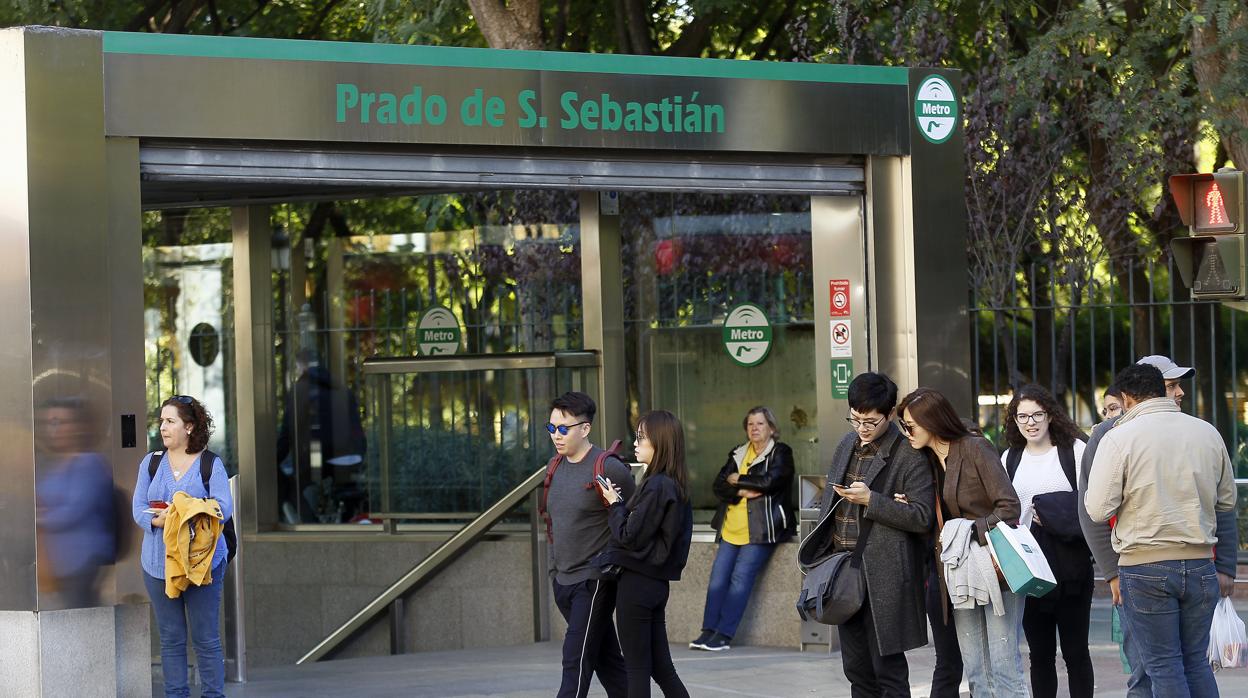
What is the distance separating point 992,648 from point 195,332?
10397 mm

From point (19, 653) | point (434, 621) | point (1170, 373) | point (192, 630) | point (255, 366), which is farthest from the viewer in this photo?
point (255, 366)

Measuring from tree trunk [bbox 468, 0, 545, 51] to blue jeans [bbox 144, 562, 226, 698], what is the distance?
8129mm

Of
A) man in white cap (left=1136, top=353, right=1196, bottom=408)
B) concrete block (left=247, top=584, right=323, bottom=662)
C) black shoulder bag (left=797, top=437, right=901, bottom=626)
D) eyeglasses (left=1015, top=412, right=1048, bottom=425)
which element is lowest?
concrete block (left=247, top=584, right=323, bottom=662)

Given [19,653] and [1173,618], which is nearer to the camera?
[1173,618]

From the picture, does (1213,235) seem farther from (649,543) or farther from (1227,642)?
(649,543)

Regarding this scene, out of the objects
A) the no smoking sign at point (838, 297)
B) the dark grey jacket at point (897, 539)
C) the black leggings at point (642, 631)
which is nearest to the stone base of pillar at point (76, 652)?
the black leggings at point (642, 631)

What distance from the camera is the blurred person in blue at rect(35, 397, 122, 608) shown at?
26.2 feet

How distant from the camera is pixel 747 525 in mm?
11016

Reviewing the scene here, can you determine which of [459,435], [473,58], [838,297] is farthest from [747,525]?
[473,58]

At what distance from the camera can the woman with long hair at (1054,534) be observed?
7438 mm

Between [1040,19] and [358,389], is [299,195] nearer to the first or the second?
[358,389]

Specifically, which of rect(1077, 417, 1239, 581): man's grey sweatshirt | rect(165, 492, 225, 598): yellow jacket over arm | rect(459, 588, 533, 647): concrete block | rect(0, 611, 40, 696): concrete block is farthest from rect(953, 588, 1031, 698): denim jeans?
rect(459, 588, 533, 647): concrete block

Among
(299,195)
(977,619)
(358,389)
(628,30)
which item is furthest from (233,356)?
(977,619)

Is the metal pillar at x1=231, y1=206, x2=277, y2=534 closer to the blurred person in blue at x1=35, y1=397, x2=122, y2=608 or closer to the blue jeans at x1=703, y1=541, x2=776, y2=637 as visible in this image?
the blue jeans at x1=703, y1=541, x2=776, y2=637
